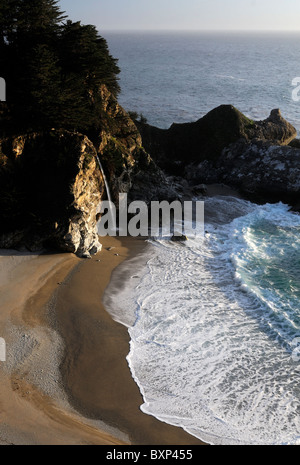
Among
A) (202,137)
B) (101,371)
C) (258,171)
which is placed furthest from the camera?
(202,137)

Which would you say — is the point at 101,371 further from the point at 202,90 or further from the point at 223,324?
the point at 202,90

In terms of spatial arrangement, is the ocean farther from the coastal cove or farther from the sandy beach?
the sandy beach

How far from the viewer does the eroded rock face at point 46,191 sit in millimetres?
16719

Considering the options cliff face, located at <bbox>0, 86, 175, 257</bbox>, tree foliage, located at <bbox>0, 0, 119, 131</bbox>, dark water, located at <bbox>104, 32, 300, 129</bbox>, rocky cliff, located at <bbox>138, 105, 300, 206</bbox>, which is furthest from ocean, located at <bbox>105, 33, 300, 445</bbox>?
dark water, located at <bbox>104, 32, 300, 129</bbox>

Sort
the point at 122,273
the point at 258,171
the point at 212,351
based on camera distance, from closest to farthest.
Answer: the point at 212,351, the point at 122,273, the point at 258,171

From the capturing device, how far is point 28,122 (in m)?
17.4

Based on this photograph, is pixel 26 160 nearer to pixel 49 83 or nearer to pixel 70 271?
pixel 49 83

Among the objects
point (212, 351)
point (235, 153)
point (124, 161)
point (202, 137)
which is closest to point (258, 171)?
point (235, 153)

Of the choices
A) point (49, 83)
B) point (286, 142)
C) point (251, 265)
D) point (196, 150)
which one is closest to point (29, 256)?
point (49, 83)

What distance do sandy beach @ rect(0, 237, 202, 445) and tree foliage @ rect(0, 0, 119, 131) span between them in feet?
20.2

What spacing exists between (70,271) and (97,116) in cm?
814

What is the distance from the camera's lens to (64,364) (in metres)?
11.6

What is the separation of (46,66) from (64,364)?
40.2 ft

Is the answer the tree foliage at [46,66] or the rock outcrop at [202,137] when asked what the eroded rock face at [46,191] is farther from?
the rock outcrop at [202,137]
